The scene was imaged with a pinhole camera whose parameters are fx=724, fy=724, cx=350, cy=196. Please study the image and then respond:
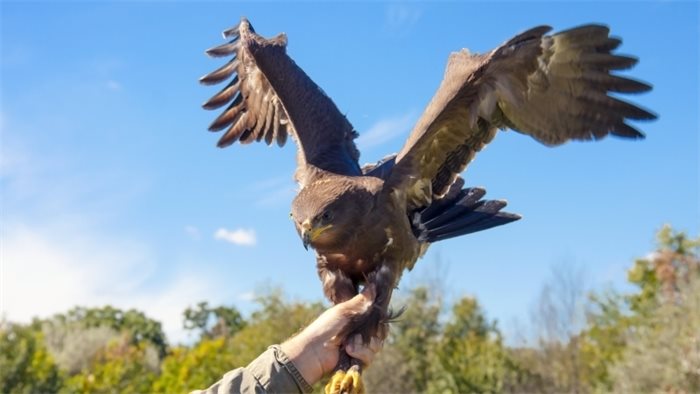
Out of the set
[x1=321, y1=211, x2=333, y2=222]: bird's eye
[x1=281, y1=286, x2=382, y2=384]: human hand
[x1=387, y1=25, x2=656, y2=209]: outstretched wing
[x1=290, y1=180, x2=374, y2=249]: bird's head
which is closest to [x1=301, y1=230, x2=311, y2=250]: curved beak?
[x1=290, y1=180, x2=374, y2=249]: bird's head

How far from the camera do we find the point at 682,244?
88.3 ft

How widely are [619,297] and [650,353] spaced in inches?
390

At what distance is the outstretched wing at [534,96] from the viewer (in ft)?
14.4

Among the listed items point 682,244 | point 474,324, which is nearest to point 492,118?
point 682,244

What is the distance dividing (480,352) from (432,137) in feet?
73.9

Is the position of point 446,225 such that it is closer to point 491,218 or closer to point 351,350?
point 491,218

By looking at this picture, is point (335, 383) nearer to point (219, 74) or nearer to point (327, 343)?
point (327, 343)

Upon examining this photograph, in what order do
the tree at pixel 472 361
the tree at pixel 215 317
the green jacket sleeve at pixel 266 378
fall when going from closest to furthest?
the green jacket sleeve at pixel 266 378
the tree at pixel 472 361
the tree at pixel 215 317

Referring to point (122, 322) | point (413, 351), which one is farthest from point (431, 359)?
point (122, 322)

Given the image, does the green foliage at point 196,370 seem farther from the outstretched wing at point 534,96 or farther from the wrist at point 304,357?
the wrist at point 304,357

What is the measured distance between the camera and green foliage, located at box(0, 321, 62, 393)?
19.8 metres

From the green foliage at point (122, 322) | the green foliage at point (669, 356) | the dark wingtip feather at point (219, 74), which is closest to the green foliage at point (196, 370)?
the green foliage at point (669, 356)

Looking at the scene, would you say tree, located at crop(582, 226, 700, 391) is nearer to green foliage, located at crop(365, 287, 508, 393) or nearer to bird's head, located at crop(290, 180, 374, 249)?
green foliage, located at crop(365, 287, 508, 393)

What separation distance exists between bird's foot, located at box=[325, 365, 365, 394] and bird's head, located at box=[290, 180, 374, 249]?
71cm
